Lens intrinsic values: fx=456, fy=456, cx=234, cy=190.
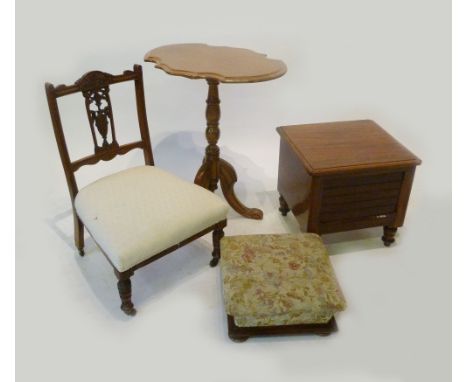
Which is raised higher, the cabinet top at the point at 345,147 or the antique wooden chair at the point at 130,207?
the cabinet top at the point at 345,147

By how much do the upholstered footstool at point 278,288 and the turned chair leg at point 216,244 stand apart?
0.10 m

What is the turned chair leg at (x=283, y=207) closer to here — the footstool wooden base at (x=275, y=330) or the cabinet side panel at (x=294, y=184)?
the cabinet side panel at (x=294, y=184)

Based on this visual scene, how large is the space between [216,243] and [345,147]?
719mm

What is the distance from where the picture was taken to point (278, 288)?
65.0 inches

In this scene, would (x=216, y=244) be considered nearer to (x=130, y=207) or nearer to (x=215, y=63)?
(x=130, y=207)

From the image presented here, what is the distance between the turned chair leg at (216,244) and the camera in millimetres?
1973

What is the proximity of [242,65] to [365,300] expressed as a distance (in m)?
1.10

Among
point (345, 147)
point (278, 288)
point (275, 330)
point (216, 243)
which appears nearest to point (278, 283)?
point (278, 288)

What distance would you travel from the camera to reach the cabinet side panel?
1.99 meters

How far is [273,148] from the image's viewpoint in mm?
2955

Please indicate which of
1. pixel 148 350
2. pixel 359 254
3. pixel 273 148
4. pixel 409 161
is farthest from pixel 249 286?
pixel 273 148

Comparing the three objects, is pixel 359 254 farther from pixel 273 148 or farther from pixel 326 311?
pixel 273 148

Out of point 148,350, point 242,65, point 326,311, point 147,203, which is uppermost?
point 242,65

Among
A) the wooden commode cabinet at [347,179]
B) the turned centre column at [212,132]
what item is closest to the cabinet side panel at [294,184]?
the wooden commode cabinet at [347,179]
